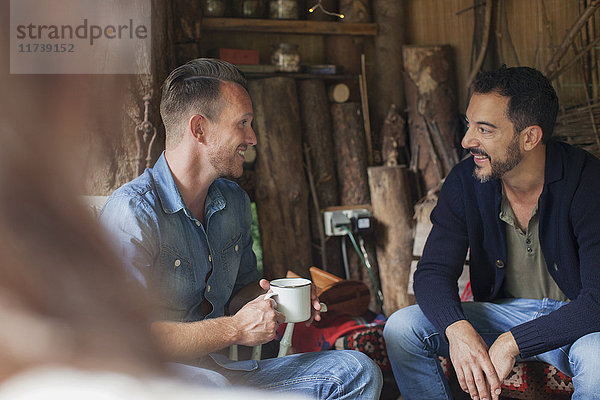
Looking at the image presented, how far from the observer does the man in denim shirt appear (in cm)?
137

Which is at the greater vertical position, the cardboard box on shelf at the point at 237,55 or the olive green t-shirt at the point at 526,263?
the cardboard box on shelf at the point at 237,55

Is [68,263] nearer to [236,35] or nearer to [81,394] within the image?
[81,394]

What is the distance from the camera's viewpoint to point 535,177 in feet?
6.45

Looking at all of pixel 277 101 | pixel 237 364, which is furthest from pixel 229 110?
pixel 277 101

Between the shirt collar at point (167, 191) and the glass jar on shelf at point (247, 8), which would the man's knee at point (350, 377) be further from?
the glass jar on shelf at point (247, 8)

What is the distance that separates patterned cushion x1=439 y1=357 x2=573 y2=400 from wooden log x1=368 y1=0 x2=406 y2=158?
1.81 m

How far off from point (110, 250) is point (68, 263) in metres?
0.02

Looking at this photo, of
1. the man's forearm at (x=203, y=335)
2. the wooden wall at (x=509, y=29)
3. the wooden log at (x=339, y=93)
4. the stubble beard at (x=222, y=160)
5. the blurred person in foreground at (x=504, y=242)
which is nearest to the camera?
the man's forearm at (x=203, y=335)

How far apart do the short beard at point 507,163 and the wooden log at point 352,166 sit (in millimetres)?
1368

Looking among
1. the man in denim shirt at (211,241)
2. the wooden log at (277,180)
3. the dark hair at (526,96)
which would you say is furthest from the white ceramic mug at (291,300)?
the wooden log at (277,180)

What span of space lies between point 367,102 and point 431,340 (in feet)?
6.23

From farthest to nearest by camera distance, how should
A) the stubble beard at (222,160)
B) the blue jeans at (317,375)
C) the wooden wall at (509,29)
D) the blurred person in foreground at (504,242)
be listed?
the wooden wall at (509,29) < the blurred person in foreground at (504,242) < the stubble beard at (222,160) < the blue jeans at (317,375)

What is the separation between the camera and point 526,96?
198cm

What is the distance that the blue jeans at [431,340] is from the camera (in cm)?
185
